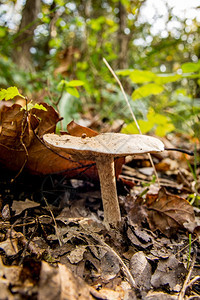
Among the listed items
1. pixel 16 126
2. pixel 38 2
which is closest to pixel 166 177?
pixel 16 126

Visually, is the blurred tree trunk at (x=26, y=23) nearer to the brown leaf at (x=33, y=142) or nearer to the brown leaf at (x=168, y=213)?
the brown leaf at (x=33, y=142)

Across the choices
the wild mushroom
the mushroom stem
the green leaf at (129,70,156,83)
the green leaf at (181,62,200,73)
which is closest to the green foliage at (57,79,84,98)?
the green leaf at (129,70,156,83)

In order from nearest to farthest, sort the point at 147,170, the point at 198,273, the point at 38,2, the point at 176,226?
1. the point at 198,273
2. the point at 176,226
3. the point at 147,170
4. the point at 38,2

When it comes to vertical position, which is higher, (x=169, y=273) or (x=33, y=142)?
(x=33, y=142)

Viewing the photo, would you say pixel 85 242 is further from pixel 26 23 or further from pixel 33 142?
pixel 26 23

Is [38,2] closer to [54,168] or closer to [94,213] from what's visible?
[54,168]

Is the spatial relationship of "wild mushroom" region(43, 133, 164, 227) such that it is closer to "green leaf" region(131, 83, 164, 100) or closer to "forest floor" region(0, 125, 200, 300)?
"forest floor" region(0, 125, 200, 300)

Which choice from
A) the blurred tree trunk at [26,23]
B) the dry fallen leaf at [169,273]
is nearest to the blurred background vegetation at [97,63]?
the blurred tree trunk at [26,23]

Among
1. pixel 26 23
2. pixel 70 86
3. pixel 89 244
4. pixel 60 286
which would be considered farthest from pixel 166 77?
pixel 26 23
